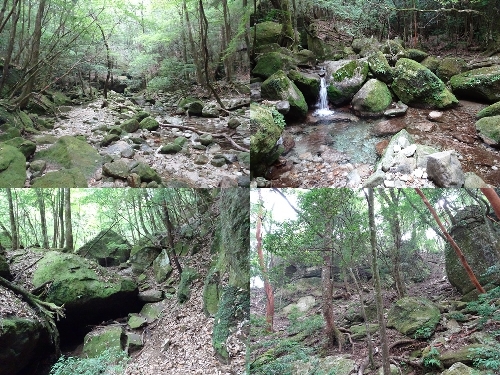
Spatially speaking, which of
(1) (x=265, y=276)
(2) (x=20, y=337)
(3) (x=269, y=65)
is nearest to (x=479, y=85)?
(3) (x=269, y=65)

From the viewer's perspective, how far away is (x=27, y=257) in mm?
7594

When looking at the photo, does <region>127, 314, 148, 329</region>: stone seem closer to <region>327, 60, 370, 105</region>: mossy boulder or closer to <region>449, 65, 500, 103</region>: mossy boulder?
<region>327, 60, 370, 105</region>: mossy boulder

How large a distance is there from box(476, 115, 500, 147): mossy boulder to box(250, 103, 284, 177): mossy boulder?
3.52 meters

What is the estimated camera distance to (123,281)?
8055 millimetres

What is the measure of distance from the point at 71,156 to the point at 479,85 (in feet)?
26.6

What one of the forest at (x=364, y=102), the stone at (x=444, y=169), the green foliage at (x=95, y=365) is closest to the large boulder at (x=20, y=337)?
the green foliage at (x=95, y=365)

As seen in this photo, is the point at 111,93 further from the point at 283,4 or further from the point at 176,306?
the point at 176,306

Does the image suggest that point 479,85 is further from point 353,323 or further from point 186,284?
point 186,284

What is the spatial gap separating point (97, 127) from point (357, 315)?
653 cm

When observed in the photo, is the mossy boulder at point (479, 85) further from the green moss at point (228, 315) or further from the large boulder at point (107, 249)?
the large boulder at point (107, 249)

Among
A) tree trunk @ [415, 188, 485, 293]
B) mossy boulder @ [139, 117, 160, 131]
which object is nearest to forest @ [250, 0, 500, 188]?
tree trunk @ [415, 188, 485, 293]

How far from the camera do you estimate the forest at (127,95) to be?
4172 mm

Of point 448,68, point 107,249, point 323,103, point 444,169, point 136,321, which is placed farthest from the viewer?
point 107,249

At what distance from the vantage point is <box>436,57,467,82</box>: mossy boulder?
8211 mm
